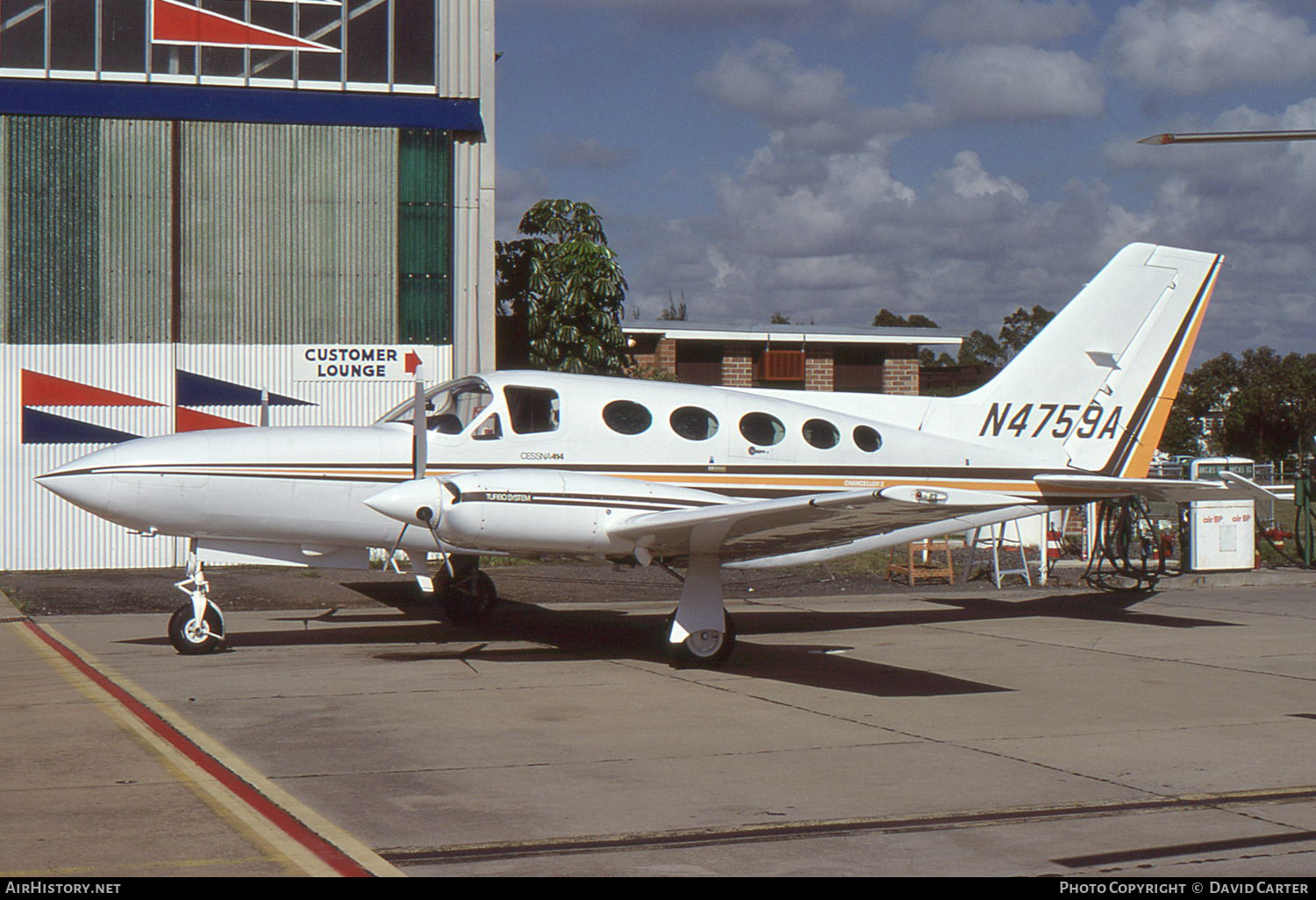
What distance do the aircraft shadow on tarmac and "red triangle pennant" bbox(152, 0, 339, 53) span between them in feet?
33.3

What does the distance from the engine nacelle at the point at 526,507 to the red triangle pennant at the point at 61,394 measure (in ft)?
41.2

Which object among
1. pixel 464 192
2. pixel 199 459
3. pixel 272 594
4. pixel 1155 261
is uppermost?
pixel 464 192

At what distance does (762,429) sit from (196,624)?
19.3ft

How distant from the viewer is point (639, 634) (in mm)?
13656

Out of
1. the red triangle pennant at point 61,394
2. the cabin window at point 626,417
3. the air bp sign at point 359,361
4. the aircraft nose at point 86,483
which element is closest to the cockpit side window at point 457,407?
the cabin window at point 626,417

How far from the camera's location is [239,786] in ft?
21.5

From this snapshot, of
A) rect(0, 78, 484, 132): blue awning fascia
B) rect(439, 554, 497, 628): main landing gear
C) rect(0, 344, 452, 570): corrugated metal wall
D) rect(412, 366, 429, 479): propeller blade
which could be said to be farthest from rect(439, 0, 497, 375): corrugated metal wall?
rect(412, 366, 429, 479): propeller blade

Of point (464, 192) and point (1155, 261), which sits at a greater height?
point (464, 192)

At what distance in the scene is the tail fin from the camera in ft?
47.9

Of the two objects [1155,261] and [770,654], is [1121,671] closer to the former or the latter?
[770,654]

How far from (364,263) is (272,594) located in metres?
7.51

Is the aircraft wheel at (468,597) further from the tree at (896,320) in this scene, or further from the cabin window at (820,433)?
the tree at (896,320)

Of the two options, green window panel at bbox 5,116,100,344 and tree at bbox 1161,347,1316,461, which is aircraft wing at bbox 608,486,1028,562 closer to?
green window panel at bbox 5,116,100,344
